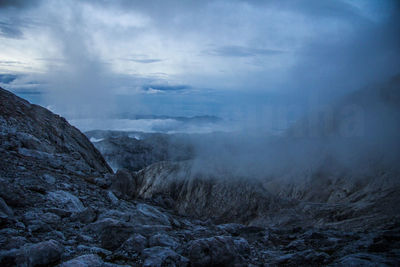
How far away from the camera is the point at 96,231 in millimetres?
11531

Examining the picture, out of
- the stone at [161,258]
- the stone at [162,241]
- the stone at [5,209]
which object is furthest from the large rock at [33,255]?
the stone at [162,241]

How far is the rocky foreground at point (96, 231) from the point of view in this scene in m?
9.72

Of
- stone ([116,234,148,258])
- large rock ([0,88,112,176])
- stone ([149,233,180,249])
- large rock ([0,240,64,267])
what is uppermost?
large rock ([0,88,112,176])

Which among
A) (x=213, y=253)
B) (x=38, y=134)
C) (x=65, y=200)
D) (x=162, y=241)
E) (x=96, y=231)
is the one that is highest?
(x=38, y=134)

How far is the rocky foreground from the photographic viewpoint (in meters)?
9.72

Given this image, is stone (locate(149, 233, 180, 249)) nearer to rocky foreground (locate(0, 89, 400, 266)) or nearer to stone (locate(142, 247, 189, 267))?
rocky foreground (locate(0, 89, 400, 266))

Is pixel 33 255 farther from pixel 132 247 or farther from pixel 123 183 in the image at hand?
pixel 123 183

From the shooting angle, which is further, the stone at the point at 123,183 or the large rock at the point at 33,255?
the stone at the point at 123,183

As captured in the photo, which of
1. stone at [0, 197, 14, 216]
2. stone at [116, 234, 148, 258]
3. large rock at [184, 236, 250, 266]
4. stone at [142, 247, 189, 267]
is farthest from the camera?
stone at [0, 197, 14, 216]

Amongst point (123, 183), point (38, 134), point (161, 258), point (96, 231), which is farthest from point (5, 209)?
point (38, 134)

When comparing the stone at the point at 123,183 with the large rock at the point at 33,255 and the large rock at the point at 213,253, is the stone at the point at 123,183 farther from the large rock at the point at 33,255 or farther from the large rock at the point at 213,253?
the large rock at the point at 213,253

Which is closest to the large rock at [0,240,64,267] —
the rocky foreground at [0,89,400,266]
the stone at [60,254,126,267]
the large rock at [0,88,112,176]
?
the rocky foreground at [0,89,400,266]

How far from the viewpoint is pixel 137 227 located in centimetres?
1202

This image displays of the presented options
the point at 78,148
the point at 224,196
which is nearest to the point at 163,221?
the point at 78,148
